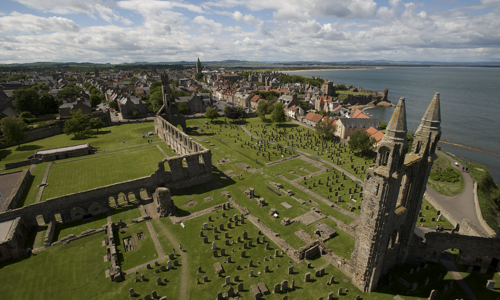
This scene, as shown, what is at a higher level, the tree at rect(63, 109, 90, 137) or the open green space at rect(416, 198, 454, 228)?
the tree at rect(63, 109, 90, 137)

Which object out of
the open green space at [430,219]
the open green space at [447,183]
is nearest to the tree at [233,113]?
the open green space at [447,183]

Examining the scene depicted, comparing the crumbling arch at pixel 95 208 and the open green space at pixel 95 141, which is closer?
the crumbling arch at pixel 95 208

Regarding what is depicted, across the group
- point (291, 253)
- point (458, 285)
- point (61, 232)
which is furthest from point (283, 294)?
point (61, 232)

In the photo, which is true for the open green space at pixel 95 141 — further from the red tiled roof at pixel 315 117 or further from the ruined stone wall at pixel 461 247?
the ruined stone wall at pixel 461 247

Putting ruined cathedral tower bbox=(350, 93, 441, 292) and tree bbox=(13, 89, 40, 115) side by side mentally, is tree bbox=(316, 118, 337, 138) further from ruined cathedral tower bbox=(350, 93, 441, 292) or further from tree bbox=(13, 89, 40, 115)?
tree bbox=(13, 89, 40, 115)

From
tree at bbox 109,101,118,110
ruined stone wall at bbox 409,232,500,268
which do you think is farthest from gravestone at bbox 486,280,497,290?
tree at bbox 109,101,118,110
